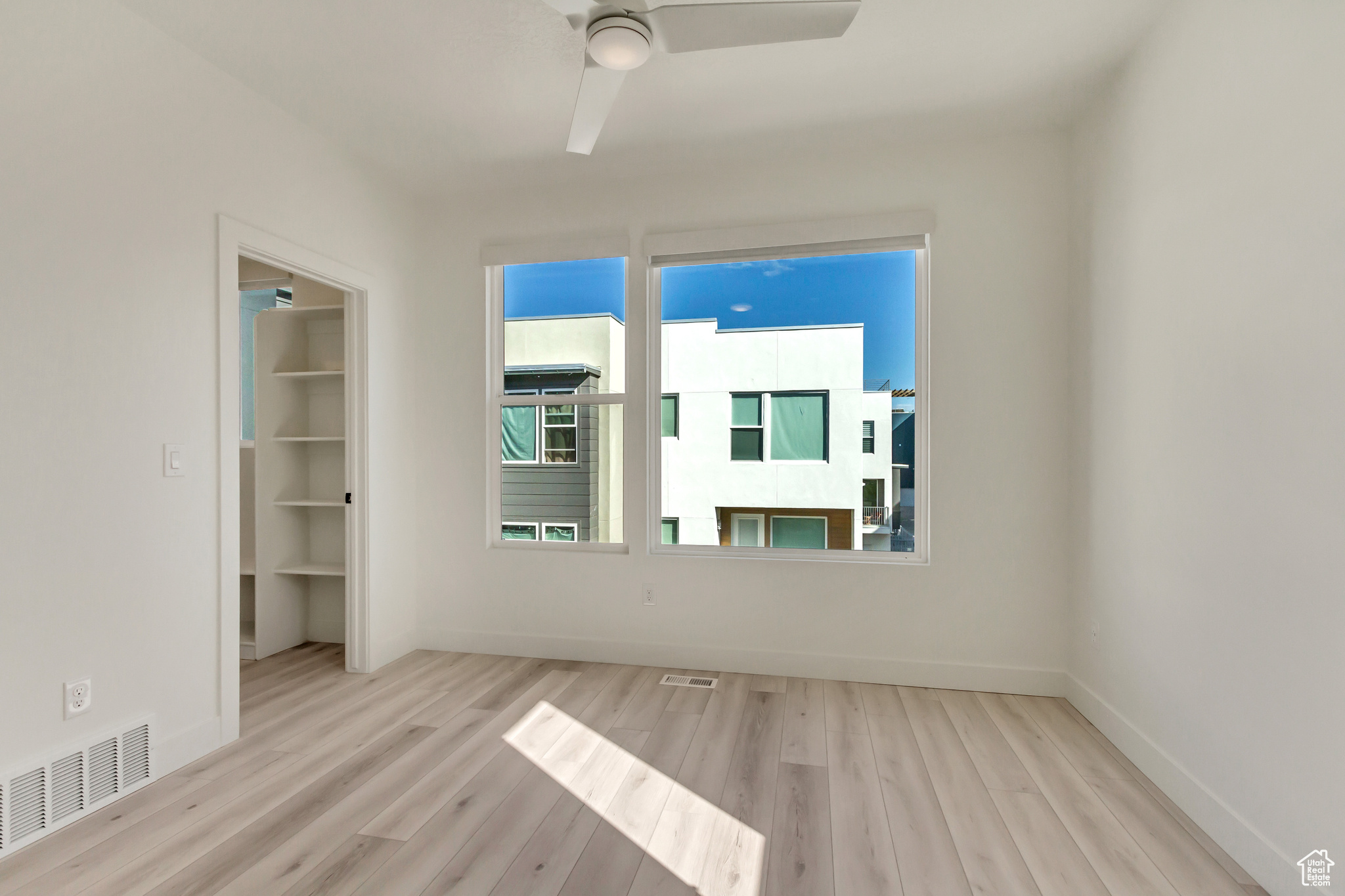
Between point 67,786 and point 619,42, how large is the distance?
9.23 feet

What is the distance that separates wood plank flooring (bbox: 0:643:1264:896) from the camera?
1745mm

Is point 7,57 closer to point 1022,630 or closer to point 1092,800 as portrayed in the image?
point 1092,800

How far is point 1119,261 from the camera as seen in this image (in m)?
2.60

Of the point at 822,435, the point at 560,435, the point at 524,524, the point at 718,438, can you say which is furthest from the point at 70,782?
the point at 822,435

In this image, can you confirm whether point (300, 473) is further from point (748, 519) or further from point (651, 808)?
point (651, 808)

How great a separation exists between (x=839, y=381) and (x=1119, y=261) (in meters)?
1.29

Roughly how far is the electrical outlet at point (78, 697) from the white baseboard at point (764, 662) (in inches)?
72.0

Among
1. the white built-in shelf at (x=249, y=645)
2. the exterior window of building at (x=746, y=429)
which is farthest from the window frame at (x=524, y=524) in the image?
the white built-in shelf at (x=249, y=645)

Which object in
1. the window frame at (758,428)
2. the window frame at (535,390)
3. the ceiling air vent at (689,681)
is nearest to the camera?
the ceiling air vent at (689,681)

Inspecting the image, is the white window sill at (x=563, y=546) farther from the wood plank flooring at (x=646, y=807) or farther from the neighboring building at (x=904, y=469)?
the neighboring building at (x=904, y=469)

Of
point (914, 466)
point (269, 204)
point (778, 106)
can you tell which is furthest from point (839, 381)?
point (269, 204)

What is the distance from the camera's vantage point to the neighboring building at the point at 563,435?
3711 mm

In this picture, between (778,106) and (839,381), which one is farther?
(839,381)

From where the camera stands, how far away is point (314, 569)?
3.79m
